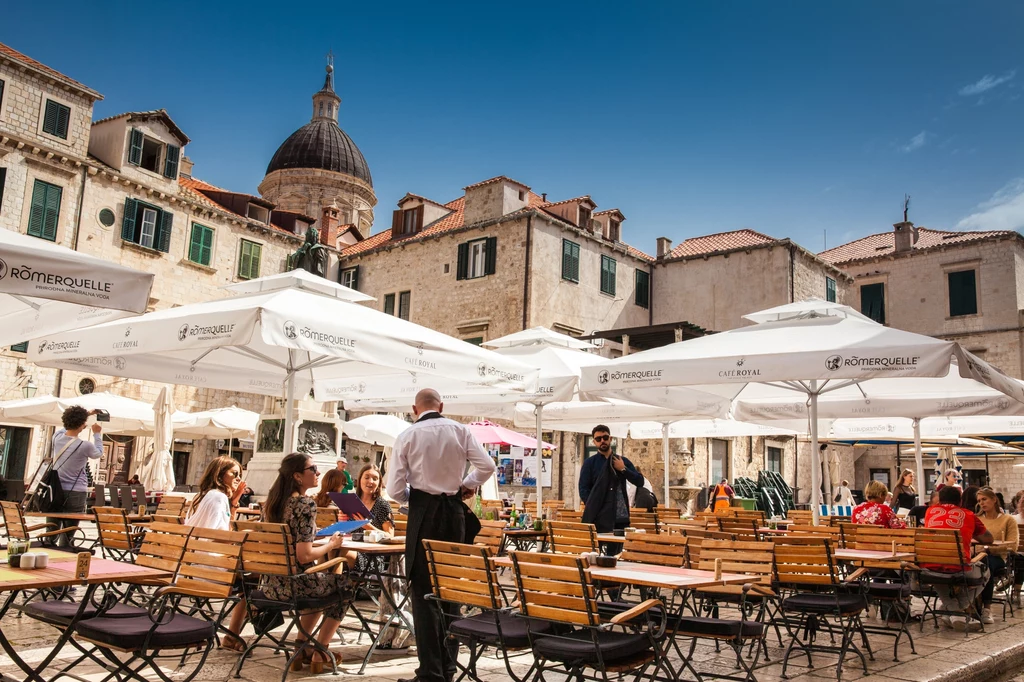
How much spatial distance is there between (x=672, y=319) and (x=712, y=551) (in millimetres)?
25837

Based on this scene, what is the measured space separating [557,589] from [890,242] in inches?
1516

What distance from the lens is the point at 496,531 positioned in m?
6.69

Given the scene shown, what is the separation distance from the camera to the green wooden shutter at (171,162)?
27359 mm

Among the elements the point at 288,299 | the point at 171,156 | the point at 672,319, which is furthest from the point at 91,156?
the point at 288,299

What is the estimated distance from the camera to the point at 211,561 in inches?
188

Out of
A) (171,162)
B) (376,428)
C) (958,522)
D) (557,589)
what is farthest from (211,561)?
(171,162)

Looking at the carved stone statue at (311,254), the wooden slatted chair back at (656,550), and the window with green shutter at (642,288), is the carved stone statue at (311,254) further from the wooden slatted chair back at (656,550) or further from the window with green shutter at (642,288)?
the window with green shutter at (642,288)

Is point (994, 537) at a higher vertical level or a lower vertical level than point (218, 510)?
lower

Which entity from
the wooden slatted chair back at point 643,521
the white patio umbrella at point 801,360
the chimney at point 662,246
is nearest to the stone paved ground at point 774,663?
the wooden slatted chair back at point 643,521

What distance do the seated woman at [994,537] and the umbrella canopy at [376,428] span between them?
11388 millimetres

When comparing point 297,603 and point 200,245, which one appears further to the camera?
point 200,245

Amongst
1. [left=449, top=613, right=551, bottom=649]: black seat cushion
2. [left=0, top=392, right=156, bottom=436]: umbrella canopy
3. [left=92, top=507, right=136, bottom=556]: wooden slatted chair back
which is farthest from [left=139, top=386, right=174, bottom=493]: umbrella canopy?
[left=449, top=613, right=551, bottom=649]: black seat cushion

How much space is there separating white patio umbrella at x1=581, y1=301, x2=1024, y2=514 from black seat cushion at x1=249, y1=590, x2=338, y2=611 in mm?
3925

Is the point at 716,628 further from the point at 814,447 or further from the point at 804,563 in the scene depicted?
the point at 814,447
